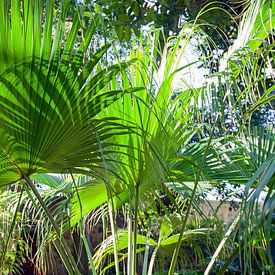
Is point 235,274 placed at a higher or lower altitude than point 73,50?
lower

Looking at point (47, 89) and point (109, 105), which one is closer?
point (47, 89)

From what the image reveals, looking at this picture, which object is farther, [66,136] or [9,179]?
[9,179]

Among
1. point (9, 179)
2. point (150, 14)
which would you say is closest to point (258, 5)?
point (9, 179)

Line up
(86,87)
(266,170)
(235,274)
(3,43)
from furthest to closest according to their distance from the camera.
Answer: (235,274) < (86,87) < (3,43) < (266,170)

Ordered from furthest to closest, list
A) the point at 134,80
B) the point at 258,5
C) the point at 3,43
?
the point at 134,80, the point at 258,5, the point at 3,43

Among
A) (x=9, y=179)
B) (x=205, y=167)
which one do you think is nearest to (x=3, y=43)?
(x=9, y=179)

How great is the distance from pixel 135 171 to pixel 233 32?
1.65 metres

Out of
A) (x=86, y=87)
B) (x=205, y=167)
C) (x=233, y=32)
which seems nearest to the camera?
(x=86, y=87)

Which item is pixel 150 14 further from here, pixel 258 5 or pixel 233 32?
pixel 258 5

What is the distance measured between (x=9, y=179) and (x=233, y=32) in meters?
1.88

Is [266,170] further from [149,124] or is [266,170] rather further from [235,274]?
[235,274]

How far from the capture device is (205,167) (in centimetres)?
189

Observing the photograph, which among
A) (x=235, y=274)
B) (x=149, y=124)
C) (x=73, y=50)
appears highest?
(x=73, y=50)

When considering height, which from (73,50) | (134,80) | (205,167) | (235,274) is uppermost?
(73,50)
